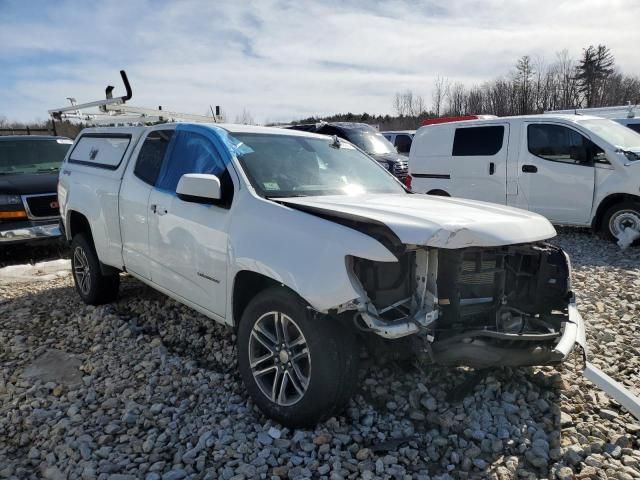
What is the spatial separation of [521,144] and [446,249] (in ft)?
21.1

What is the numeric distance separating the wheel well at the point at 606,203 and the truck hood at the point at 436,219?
199 inches

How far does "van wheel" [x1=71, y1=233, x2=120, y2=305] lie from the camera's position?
501 centimetres

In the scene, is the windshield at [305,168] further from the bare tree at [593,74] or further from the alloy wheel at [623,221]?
the bare tree at [593,74]

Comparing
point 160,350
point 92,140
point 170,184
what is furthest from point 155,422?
point 92,140

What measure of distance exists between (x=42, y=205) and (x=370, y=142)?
851cm

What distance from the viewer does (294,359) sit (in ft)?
9.40

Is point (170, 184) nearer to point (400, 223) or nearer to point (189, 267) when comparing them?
point (189, 267)

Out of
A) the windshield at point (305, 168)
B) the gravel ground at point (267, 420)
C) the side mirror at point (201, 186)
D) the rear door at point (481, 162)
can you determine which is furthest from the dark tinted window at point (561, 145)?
the side mirror at point (201, 186)

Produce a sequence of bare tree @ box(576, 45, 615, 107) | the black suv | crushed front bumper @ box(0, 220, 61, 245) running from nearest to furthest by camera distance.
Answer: crushed front bumper @ box(0, 220, 61, 245) < the black suv < bare tree @ box(576, 45, 615, 107)

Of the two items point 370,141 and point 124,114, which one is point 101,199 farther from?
point 370,141

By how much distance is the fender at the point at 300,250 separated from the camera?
A: 8.39 ft

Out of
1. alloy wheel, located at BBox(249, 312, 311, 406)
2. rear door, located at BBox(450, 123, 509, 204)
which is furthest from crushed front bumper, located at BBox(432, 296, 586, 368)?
rear door, located at BBox(450, 123, 509, 204)

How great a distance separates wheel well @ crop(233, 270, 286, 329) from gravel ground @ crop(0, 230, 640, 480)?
0.57 metres

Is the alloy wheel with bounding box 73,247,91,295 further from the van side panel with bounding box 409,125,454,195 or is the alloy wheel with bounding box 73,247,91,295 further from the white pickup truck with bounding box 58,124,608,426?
the van side panel with bounding box 409,125,454,195
